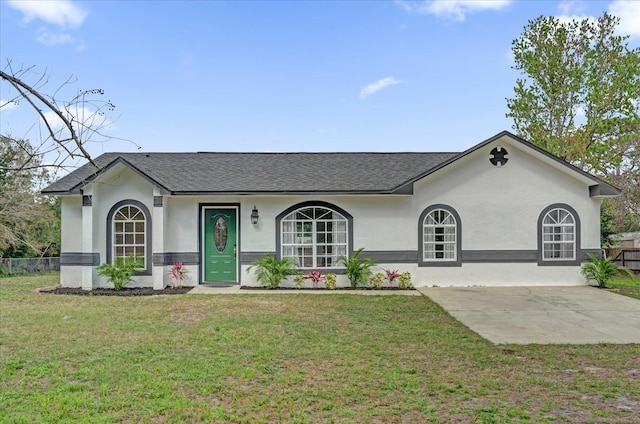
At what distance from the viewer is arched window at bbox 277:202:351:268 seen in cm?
1379

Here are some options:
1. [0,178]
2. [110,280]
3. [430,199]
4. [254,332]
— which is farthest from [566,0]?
[0,178]

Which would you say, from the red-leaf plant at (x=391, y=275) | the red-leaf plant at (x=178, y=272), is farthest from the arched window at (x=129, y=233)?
the red-leaf plant at (x=391, y=275)

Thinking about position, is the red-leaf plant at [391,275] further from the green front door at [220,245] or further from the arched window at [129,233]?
the arched window at [129,233]

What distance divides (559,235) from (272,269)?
8622 mm

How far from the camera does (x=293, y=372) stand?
225 inches

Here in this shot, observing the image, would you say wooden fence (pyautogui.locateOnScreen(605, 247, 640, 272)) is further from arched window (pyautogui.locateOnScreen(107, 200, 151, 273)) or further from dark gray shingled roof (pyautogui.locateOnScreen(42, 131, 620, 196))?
arched window (pyautogui.locateOnScreen(107, 200, 151, 273))

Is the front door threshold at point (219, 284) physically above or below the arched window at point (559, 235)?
below

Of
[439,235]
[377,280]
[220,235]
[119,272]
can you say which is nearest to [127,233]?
[119,272]

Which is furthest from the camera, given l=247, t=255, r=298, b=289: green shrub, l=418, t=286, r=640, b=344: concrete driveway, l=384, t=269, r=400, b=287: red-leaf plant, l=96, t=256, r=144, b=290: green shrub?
l=384, t=269, r=400, b=287: red-leaf plant

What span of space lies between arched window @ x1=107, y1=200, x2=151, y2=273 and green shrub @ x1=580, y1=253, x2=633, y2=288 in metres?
12.9

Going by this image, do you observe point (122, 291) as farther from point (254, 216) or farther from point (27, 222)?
point (27, 222)

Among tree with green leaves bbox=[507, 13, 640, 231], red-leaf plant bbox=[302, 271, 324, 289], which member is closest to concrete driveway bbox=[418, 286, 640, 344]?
red-leaf plant bbox=[302, 271, 324, 289]

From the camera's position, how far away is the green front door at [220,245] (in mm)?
13852

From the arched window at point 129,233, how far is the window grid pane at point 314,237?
A: 3.92 meters
